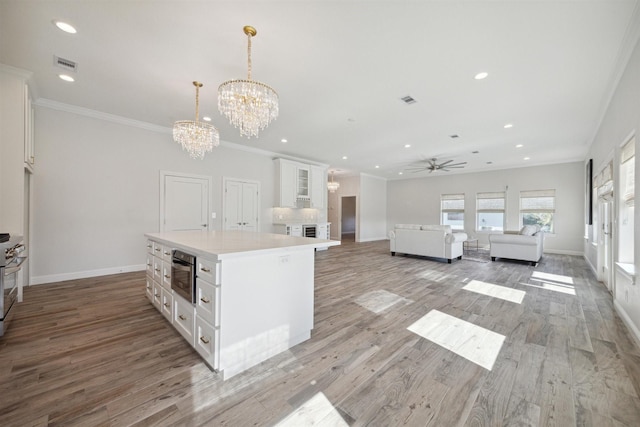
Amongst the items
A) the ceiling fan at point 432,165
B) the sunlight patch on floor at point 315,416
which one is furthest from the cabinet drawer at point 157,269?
the ceiling fan at point 432,165

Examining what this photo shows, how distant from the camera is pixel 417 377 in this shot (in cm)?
190

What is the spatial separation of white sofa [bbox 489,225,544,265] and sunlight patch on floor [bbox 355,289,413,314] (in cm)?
432

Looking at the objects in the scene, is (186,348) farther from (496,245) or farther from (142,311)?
(496,245)

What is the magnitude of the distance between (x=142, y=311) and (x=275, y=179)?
4778 mm

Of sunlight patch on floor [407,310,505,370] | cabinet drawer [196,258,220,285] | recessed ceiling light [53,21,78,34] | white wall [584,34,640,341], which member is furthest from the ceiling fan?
recessed ceiling light [53,21,78,34]

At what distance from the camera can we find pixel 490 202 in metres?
9.34

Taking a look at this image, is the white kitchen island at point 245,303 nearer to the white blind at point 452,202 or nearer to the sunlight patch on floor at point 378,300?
the sunlight patch on floor at point 378,300

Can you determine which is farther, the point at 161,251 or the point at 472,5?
the point at 161,251

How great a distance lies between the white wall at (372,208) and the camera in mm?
10761

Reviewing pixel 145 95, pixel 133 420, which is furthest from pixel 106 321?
pixel 145 95

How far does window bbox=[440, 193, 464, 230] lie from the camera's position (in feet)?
33.0

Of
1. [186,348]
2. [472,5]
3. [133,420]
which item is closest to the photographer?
[133,420]

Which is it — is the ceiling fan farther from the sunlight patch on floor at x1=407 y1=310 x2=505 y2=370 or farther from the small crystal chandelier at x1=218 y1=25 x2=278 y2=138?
the small crystal chandelier at x1=218 y1=25 x2=278 y2=138

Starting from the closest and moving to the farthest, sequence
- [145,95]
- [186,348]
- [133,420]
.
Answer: [133,420] → [186,348] → [145,95]
